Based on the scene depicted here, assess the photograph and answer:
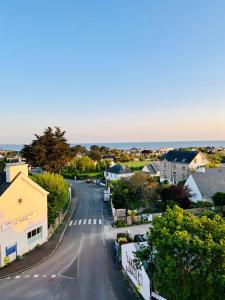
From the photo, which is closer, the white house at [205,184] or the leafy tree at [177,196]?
the leafy tree at [177,196]

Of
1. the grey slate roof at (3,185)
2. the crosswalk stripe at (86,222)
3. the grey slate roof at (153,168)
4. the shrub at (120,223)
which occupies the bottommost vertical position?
the crosswalk stripe at (86,222)

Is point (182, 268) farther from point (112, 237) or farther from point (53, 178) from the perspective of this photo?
point (53, 178)

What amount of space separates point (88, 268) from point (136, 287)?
5.40 meters

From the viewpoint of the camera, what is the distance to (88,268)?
24.6m

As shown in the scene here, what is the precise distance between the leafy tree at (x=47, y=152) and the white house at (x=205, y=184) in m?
24.5

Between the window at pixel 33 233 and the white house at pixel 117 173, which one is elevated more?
the white house at pixel 117 173

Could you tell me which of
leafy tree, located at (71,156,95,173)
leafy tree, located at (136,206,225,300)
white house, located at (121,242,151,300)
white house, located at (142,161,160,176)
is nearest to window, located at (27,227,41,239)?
white house, located at (121,242,151,300)

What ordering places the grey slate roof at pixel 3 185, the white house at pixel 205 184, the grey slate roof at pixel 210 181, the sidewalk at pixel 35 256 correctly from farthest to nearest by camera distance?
the grey slate roof at pixel 210 181 < the white house at pixel 205 184 < the grey slate roof at pixel 3 185 < the sidewalk at pixel 35 256

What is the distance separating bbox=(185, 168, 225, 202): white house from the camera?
1721 inches

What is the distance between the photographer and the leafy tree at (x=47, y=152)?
5296 centimetres

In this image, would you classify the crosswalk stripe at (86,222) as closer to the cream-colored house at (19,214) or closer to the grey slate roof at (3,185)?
the cream-colored house at (19,214)

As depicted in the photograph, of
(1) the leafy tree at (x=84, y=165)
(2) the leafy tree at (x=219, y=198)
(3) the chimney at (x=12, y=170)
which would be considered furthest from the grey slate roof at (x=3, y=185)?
(1) the leafy tree at (x=84, y=165)

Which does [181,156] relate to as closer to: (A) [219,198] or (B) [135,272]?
(A) [219,198]

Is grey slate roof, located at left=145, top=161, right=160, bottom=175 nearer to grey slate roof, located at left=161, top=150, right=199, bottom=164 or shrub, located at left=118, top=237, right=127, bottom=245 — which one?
grey slate roof, located at left=161, top=150, right=199, bottom=164
